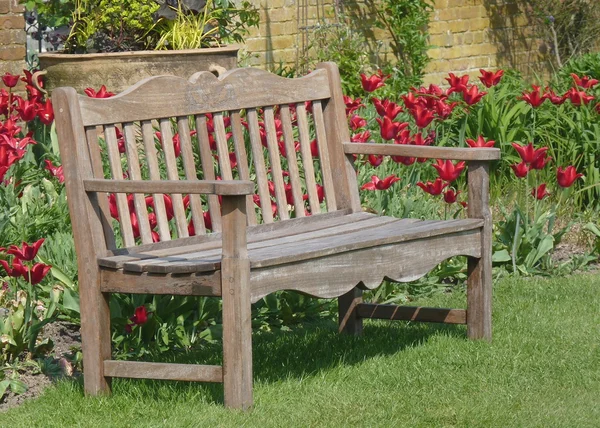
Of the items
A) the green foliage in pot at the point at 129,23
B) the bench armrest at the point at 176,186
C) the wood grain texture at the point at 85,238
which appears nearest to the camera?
the bench armrest at the point at 176,186

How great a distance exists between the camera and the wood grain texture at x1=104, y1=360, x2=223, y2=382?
366 centimetres

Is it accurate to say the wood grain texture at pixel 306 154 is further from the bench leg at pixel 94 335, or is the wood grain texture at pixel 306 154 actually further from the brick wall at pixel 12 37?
the brick wall at pixel 12 37

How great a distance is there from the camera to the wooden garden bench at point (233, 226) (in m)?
3.59

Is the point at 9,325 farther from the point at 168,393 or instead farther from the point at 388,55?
the point at 388,55

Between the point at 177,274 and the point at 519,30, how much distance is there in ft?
30.7

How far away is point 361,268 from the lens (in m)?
3.96

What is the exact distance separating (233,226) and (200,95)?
776 millimetres

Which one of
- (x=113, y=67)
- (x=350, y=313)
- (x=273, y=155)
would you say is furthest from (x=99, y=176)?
(x=113, y=67)

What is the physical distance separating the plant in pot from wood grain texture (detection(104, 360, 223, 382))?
3.02 m

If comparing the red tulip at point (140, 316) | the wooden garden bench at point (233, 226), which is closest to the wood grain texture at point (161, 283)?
the wooden garden bench at point (233, 226)

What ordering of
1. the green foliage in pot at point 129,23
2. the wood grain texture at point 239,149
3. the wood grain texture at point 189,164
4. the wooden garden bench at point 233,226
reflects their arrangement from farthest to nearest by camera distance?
the green foliage in pot at point 129,23
the wood grain texture at point 239,149
the wood grain texture at point 189,164
the wooden garden bench at point 233,226

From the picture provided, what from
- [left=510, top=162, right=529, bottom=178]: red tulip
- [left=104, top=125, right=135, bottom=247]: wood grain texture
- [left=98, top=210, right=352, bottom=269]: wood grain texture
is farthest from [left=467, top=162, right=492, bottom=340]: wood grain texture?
[left=104, top=125, right=135, bottom=247]: wood grain texture

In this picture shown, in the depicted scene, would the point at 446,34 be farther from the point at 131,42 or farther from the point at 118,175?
the point at 118,175

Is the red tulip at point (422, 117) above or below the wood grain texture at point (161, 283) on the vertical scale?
above
